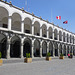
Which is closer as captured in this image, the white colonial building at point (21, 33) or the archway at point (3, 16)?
the white colonial building at point (21, 33)

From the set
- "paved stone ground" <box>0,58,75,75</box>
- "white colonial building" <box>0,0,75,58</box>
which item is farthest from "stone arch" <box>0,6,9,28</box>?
"paved stone ground" <box>0,58,75,75</box>

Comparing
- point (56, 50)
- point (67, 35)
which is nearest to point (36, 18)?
point (56, 50)

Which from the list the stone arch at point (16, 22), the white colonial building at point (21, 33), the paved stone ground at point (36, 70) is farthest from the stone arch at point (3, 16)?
the paved stone ground at point (36, 70)

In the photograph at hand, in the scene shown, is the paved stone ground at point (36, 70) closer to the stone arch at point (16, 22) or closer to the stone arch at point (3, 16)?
the stone arch at point (3, 16)

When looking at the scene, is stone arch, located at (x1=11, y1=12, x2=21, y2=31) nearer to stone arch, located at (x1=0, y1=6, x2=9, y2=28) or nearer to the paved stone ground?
stone arch, located at (x1=0, y1=6, x2=9, y2=28)

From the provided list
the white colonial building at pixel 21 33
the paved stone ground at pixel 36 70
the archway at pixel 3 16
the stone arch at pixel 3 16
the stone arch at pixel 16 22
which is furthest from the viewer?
the stone arch at pixel 16 22

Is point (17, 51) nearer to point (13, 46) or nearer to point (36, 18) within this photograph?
point (13, 46)

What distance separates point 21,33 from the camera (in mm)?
27562

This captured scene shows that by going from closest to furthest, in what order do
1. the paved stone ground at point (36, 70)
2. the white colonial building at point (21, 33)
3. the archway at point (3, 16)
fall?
the paved stone ground at point (36, 70)
the white colonial building at point (21, 33)
the archway at point (3, 16)

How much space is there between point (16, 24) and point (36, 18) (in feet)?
20.4

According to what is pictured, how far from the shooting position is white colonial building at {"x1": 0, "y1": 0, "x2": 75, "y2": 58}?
24.8m

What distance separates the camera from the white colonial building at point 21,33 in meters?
24.8

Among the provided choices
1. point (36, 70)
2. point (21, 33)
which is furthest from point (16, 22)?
point (36, 70)

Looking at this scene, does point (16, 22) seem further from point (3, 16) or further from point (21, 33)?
point (21, 33)
